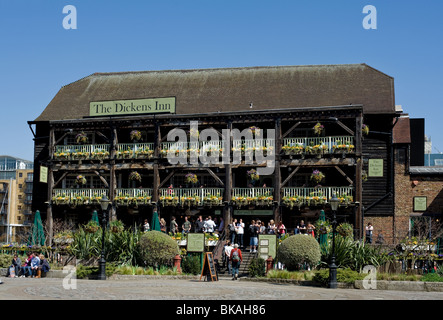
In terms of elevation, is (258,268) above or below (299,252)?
below

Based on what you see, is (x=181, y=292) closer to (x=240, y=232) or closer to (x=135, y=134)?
(x=240, y=232)

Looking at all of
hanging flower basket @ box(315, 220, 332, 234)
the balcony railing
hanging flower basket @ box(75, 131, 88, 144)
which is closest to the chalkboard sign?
hanging flower basket @ box(315, 220, 332, 234)

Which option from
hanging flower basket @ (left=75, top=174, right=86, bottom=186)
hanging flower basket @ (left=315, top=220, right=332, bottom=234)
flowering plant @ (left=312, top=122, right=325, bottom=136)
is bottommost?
hanging flower basket @ (left=315, top=220, right=332, bottom=234)

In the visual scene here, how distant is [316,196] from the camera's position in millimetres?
34281

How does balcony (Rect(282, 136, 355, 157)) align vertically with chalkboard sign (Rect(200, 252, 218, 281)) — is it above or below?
above

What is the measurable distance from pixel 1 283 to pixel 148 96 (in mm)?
20666

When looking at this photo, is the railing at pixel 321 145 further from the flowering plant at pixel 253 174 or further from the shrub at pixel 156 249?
the shrub at pixel 156 249

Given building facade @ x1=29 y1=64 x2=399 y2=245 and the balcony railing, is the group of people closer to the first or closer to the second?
building facade @ x1=29 y1=64 x2=399 y2=245

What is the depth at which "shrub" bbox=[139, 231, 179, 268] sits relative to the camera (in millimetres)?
25312

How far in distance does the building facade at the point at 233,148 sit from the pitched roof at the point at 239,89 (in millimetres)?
99

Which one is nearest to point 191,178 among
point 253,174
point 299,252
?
point 253,174

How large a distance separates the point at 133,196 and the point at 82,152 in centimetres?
404

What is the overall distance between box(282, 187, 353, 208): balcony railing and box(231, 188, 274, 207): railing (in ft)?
2.52
